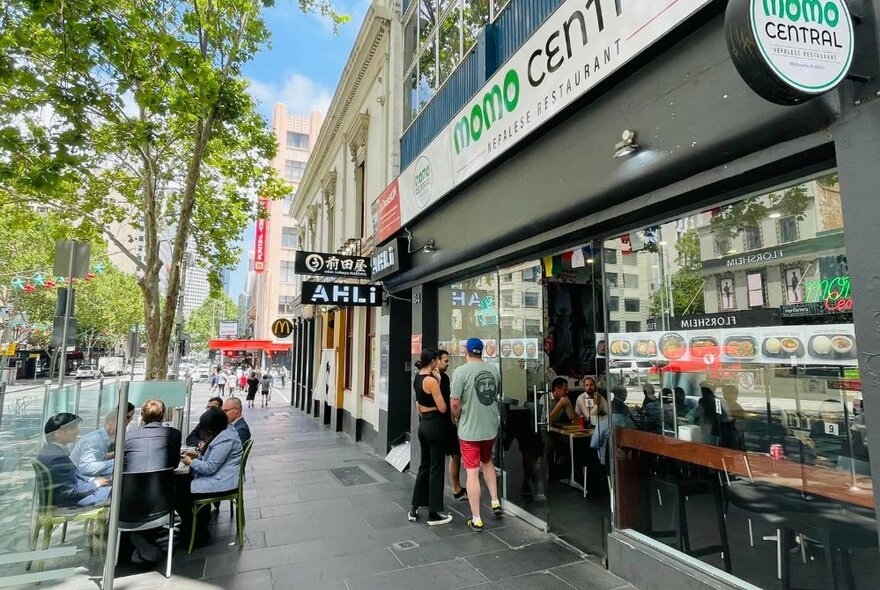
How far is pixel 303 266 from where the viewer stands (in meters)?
7.82

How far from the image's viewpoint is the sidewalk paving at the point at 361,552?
386cm

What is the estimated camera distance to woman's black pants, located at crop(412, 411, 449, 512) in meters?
5.19

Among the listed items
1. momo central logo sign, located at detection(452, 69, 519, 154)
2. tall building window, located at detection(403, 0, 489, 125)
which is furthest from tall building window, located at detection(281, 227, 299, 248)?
momo central logo sign, located at detection(452, 69, 519, 154)

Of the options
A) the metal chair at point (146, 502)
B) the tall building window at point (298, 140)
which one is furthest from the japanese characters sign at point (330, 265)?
the tall building window at point (298, 140)

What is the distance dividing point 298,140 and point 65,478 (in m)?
53.3

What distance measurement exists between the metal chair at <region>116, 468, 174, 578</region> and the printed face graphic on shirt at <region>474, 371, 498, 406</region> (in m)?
3.06

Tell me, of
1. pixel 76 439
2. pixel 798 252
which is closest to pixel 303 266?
pixel 76 439

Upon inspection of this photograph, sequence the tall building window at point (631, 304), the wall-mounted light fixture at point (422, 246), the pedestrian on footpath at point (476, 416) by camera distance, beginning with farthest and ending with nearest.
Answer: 1. the wall-mounted light fixture at point (422, 246)
2. the pedestrian on footpath at point (476, 416)
3. the tall building window at point (631, 304)

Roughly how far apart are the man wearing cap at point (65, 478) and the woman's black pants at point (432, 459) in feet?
9.66

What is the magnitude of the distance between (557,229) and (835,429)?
251cm

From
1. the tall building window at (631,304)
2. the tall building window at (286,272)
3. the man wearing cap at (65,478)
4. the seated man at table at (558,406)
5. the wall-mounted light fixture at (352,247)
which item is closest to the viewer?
the man wearing cap at (65,478)

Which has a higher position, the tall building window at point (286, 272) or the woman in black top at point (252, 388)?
the tall building window at point (286, 272)

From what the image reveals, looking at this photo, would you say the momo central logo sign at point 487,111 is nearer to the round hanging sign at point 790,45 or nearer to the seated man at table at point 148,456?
the round hanging sign at point 790,45

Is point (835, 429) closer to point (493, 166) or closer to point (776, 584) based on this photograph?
point (776, 584)
